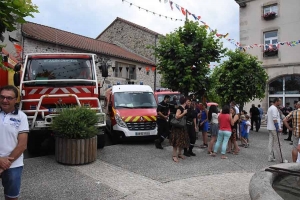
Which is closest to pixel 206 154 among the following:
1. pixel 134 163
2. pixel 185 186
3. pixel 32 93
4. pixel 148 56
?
pixel 134 163

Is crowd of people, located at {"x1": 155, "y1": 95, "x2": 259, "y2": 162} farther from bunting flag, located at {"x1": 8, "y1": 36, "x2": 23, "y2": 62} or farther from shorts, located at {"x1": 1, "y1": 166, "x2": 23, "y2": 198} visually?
bunting flag, located at {"x1": 8, "y1": 36, "x2": 23, "y2": 62}

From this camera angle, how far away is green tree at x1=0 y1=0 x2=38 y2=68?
3.01 meters

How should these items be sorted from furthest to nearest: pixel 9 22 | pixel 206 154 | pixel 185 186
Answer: pixel 206 154 < pixel 185 186 < pixel 9 22

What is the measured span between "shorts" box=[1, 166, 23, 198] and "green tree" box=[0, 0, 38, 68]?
1634mm

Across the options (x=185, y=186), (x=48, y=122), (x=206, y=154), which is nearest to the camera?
(x=185, y=186)

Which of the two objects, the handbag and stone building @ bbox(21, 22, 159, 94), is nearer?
the handbag

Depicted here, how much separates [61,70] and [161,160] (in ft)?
12.7

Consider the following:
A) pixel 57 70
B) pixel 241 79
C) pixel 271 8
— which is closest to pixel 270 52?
pixel 271 8

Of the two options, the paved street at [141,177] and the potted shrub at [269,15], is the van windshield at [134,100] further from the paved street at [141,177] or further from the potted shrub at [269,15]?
the potted shrub at [269,15]

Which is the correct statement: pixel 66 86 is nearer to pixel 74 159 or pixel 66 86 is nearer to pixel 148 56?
pixel 74 159

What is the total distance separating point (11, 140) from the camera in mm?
3119

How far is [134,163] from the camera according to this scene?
23.4ft

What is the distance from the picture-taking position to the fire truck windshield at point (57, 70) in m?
7.76

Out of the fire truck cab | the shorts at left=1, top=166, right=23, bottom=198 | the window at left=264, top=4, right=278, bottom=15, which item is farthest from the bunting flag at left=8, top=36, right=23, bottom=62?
the window at left=264, top=4, right=278, bottom=15
